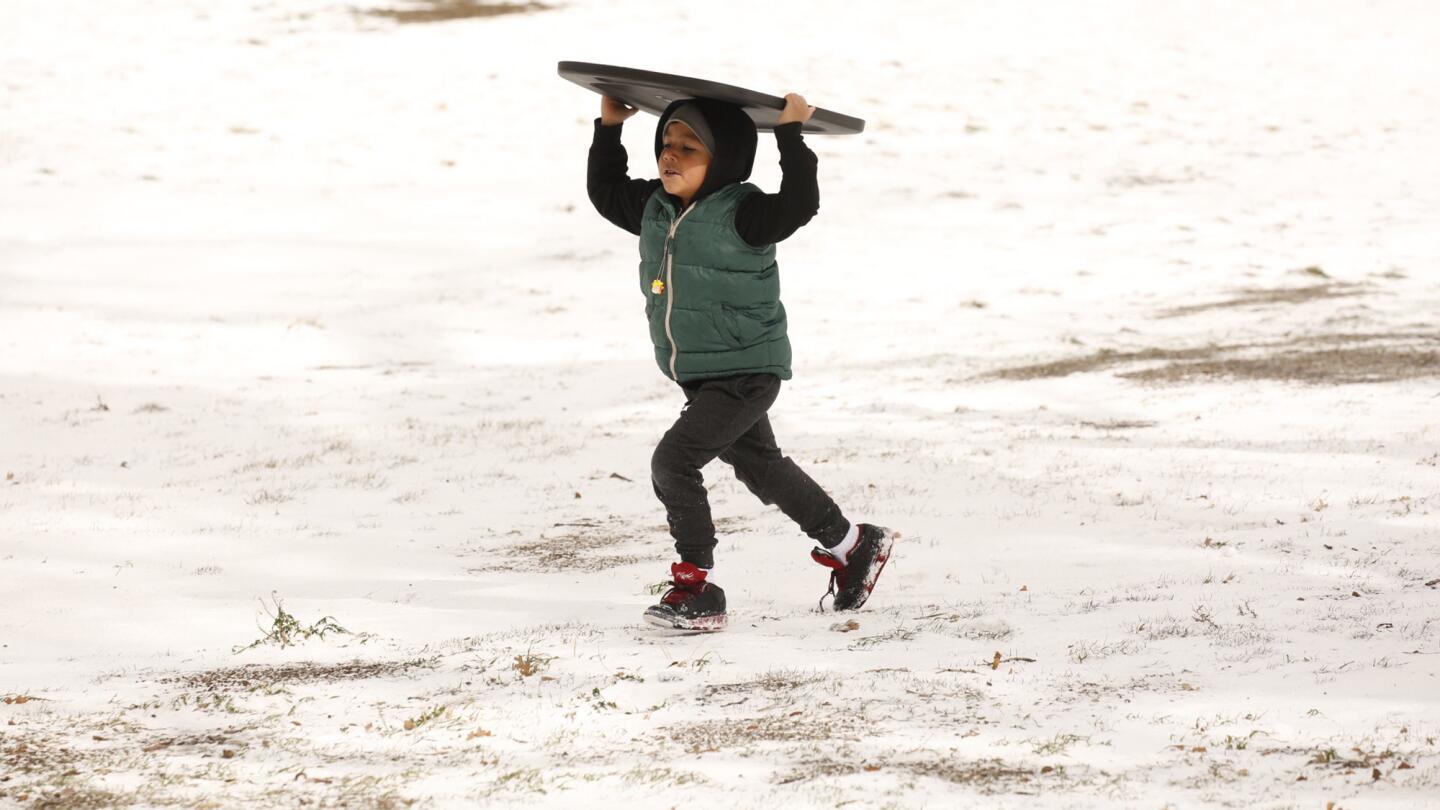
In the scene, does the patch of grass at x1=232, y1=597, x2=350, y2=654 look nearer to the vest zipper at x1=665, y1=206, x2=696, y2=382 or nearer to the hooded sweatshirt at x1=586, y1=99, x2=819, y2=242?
the vest zipper at x1=665, y1=206, x2=696, y2=382

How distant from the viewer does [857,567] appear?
5270 millimetres

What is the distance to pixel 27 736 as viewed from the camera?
12.8ft

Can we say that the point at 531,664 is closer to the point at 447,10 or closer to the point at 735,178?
the point at 735,178

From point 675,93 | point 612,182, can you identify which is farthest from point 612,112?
point 675,93

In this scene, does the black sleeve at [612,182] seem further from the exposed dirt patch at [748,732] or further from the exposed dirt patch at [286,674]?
the exposed dirt patch at [748,732]

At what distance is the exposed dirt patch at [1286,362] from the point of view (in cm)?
1083

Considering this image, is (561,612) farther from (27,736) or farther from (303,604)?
(27,736)

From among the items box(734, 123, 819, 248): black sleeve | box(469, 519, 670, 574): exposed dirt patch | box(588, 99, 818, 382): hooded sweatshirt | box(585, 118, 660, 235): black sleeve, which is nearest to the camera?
box(734, 123, 819, 248): black sleeve

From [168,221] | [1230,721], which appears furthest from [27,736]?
[168,221]

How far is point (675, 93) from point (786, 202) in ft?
2.12

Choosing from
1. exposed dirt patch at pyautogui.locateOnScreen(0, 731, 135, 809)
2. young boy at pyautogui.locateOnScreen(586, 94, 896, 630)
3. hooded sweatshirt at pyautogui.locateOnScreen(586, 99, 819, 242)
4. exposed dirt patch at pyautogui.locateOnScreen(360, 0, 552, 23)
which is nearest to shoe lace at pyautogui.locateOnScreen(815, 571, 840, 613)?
young boy at pyautogui.locateOnScreen(586, 94, 896, 630)

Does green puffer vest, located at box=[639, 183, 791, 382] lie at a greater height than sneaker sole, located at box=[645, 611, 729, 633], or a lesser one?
greater

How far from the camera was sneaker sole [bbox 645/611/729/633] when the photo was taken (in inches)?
193

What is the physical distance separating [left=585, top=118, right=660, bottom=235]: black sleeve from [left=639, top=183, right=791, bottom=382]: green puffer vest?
0.93 ft
